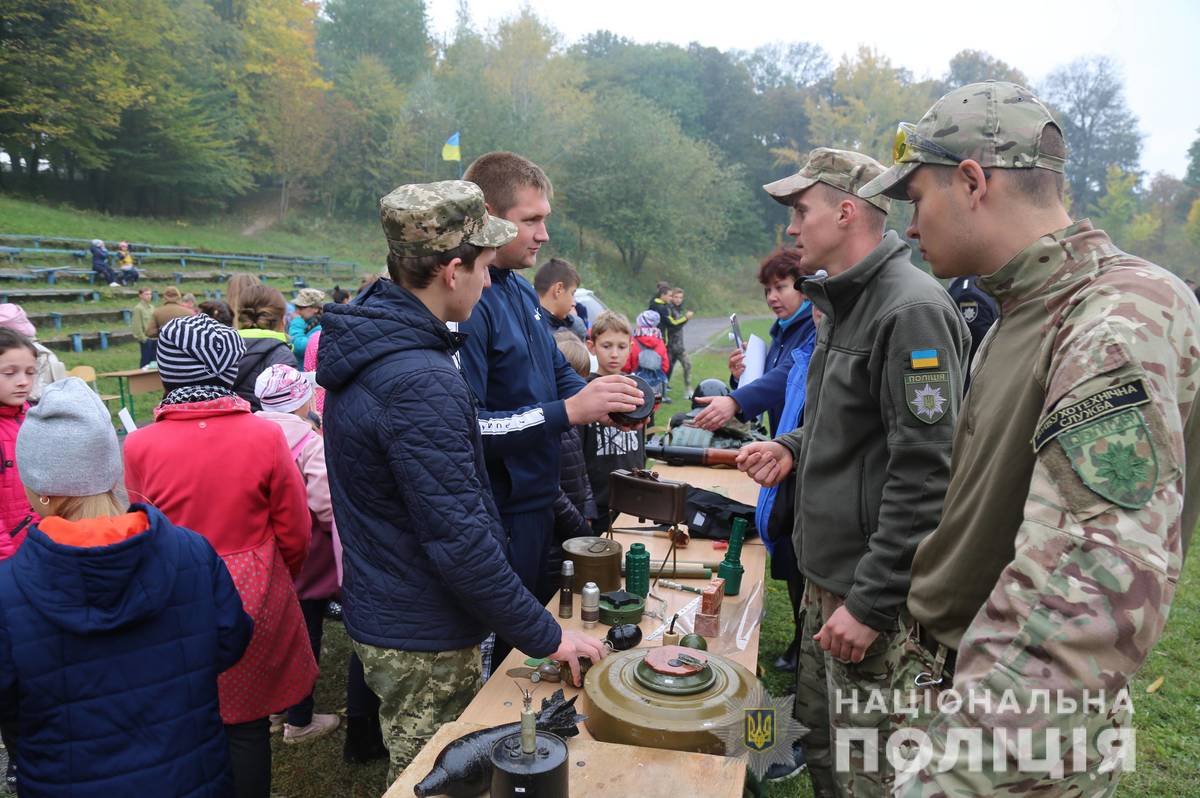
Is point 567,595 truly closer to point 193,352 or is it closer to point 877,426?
point 877,426

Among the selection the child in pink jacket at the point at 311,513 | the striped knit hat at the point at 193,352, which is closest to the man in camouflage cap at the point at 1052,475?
the striped knit hat at the point at 193,352

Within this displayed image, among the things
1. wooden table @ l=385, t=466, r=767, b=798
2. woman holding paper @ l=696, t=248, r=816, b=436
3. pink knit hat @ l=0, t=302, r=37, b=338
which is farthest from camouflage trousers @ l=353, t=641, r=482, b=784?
pink knit hat @ l=0, t=302, r=37, b=338

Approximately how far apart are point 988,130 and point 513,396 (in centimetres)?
172

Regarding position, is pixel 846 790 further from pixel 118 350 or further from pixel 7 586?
pixel 118 350

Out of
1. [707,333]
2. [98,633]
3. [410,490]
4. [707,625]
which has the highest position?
[410,490]

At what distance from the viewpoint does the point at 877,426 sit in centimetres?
222

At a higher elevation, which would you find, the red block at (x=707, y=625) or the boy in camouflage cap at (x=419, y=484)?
the boy in camouflage cap at (x=419, y=484)

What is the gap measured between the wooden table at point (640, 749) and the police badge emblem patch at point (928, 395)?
2.96 feet

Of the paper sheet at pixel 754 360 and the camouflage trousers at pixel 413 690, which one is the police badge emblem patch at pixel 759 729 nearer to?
the camouflage trousers at pixel 413 690

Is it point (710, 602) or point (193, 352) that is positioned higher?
point (193, 352)

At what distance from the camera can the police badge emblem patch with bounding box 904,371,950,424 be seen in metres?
2.02

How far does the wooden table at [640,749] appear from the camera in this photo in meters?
1.57

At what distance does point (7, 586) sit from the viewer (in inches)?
71.1

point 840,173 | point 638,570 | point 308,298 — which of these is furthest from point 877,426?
point 308,298
